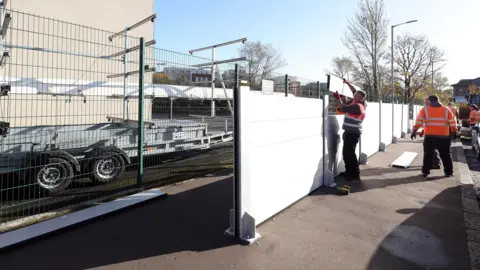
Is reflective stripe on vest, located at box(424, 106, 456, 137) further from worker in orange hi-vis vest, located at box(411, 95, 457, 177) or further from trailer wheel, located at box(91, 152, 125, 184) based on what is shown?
trailer wheel, located at box(91, 152, 125, 184)

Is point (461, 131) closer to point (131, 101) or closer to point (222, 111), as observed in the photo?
point (222, 111)

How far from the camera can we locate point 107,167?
593 centimetres

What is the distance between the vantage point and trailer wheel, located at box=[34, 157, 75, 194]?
5027 millimetres

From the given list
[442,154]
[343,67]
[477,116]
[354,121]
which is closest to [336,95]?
[354,121]

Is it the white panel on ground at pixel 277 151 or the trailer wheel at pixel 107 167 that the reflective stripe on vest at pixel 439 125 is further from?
the trailer wheel at pixel 107 167

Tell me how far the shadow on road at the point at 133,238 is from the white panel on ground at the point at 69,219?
0.11m

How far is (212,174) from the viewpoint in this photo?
6758 mm

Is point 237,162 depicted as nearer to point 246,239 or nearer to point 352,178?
point 246,239

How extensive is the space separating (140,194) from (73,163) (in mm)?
1409

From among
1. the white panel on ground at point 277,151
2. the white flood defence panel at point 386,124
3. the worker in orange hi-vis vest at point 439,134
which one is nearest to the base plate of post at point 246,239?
the white panel on ground at point 277,151

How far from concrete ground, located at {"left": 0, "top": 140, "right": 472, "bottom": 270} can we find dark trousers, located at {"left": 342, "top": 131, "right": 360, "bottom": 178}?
1037 mm

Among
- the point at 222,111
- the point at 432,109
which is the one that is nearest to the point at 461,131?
the point at 432,109

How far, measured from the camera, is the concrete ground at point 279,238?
3.01 meters

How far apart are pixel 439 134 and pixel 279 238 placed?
5.40m
